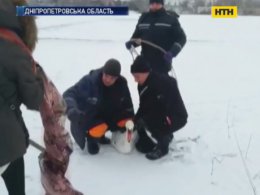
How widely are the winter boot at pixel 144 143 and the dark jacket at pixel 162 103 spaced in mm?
187

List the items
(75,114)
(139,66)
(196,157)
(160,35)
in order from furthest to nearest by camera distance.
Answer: (160,35), (196,157), (139,66), (75,114)

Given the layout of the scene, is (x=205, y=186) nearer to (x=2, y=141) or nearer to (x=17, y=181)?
(x=17, y=181)

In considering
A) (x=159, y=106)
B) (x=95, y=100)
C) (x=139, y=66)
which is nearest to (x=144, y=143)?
(x=159, y=106)

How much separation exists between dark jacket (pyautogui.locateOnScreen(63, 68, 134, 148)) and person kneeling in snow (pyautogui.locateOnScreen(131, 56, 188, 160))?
0.21 m

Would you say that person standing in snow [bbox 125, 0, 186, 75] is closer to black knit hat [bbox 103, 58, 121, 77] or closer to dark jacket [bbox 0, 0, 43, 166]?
black knit hat [bbox 103, 58, 121, 77]

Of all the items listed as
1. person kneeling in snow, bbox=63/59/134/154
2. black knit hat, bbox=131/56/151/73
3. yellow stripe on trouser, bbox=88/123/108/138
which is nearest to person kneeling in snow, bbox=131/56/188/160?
black knit hat, bbox=131/56/151/73

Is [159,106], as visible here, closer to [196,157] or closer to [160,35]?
[196,157]

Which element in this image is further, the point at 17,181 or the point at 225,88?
the point at 225,88

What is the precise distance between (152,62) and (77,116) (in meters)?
1.40

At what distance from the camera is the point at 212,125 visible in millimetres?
5340

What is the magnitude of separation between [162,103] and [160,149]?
18.9 inches

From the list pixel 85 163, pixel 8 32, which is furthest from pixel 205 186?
pixel 8 32

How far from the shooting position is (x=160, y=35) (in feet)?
15.5

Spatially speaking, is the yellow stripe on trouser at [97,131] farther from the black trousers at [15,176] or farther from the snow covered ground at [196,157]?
the black trousers at [15,176]
